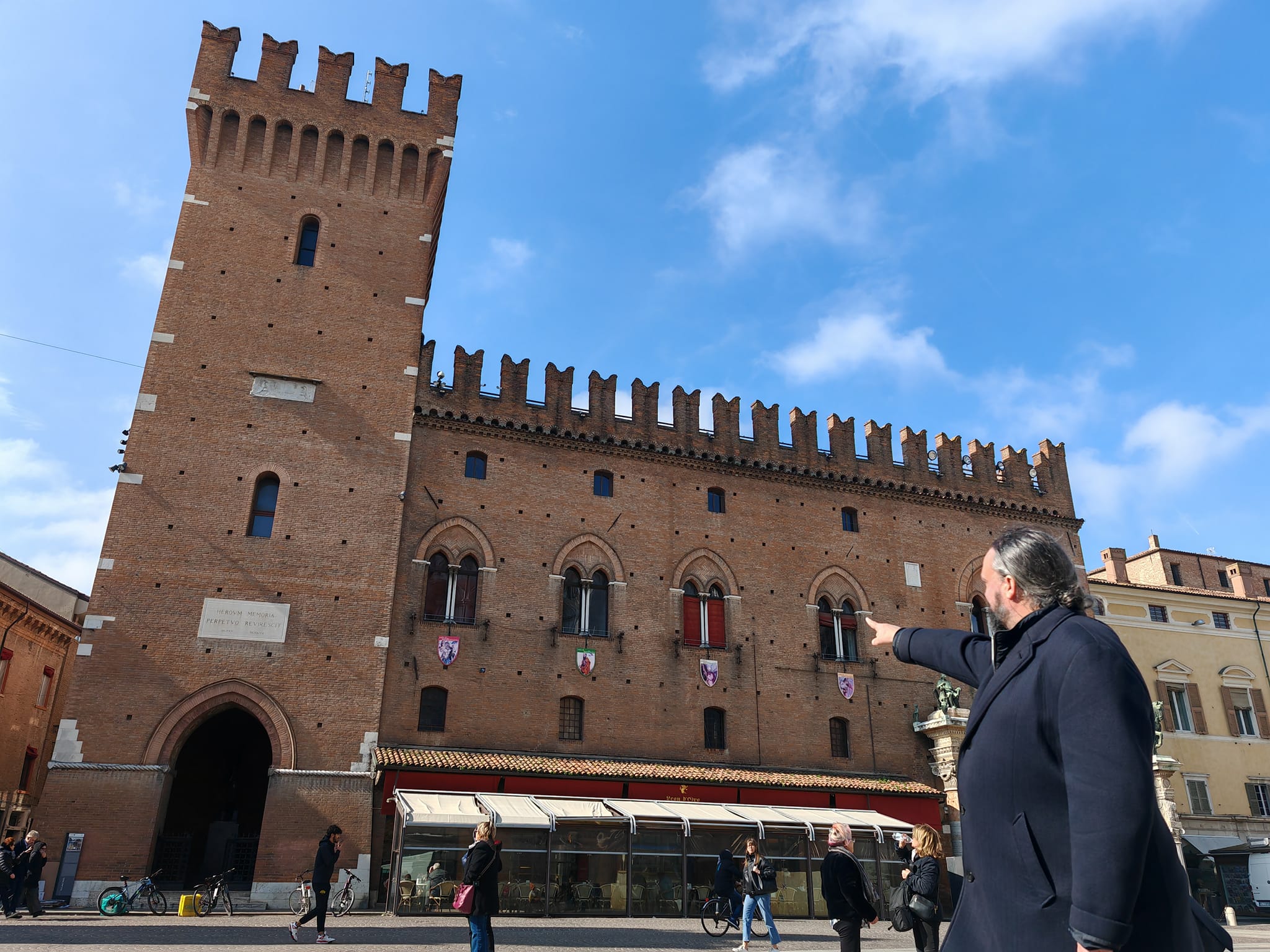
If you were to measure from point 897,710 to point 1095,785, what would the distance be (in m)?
23.2

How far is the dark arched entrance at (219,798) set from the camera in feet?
→ 66.8

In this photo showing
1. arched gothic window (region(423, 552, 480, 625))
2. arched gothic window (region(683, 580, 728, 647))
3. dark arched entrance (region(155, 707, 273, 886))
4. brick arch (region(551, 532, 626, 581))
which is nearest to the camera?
dark arched entrance (region(155, 707, 273, 886))

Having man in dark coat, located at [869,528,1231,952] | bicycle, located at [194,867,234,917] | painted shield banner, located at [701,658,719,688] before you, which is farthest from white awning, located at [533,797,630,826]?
man in dark coat, located at [869,528,1231,952]

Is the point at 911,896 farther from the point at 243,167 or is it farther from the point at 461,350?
the point at 243,167

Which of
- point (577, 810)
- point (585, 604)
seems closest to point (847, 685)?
point (585, 604)

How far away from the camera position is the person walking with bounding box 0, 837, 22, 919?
14117 millimetres

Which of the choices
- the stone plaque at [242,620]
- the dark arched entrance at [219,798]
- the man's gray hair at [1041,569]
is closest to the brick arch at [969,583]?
the stone plaque at [242,620]

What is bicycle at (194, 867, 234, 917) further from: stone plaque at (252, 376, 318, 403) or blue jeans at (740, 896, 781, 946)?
stone plaque at (252, 376, 318, 403)

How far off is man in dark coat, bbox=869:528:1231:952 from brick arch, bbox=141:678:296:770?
17730 millimetres

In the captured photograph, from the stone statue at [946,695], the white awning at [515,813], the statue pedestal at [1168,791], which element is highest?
the stone statue at [946,695]

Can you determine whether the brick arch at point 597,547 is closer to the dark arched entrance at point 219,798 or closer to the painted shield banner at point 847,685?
the painted shield banner at point 847,685

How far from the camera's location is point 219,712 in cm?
1848

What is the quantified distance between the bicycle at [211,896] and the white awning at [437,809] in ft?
9.76

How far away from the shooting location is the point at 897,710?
2370cm
